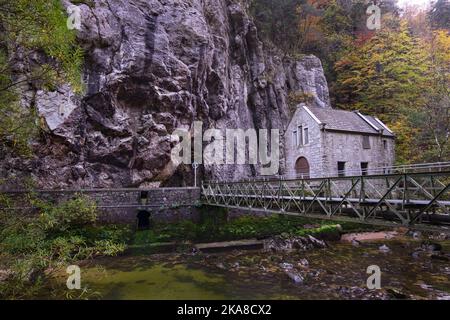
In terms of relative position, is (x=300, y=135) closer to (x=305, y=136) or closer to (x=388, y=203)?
(x=305, y=136)

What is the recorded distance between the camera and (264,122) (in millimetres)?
24531

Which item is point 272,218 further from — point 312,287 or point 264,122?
point 264,122

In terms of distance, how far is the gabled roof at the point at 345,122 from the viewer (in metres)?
19.7

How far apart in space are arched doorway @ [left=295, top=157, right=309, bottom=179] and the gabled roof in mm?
3360

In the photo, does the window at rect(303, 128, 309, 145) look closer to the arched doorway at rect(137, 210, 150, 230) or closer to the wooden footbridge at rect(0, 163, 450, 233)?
the wooden footbridge at rect(0, 163, 450, 233)

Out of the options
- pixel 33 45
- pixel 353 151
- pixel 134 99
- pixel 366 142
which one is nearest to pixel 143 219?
pixel 134 99

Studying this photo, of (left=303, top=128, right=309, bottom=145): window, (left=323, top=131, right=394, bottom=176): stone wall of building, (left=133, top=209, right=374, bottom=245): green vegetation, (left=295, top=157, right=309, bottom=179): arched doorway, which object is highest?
(left=303, top=128, right=309, bottom=145): window

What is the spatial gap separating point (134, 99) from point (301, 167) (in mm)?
13494

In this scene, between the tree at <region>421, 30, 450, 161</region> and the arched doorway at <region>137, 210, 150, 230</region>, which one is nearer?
the arched doorway at <region>137, 210, 150, 230</region>

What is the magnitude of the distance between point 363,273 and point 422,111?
1601 cm

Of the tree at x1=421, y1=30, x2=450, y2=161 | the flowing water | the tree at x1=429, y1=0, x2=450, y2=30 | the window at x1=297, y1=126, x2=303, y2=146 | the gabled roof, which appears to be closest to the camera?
the flowing water

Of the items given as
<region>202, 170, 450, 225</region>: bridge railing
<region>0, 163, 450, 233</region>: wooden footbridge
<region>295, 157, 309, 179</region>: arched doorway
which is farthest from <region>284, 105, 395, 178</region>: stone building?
<region>202, 170, 450, 225</region>: bridge railing

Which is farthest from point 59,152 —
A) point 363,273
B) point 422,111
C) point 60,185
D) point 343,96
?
point 343,96

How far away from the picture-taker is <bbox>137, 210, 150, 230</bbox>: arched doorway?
14797mm
